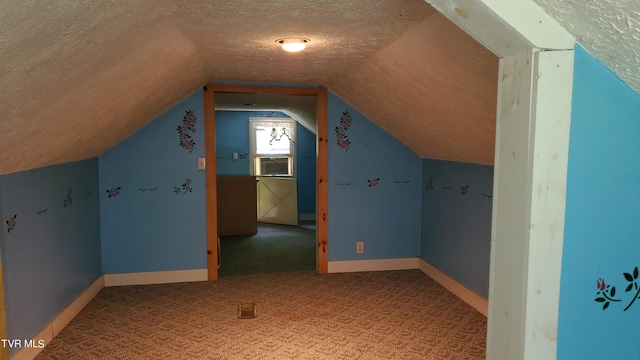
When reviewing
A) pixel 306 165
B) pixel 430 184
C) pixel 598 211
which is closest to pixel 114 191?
pixel 430 184

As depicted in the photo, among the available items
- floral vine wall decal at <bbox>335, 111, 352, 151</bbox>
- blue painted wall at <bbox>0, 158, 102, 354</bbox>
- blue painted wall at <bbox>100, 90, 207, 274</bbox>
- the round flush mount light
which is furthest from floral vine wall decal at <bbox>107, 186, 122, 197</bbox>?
the round flush mount light

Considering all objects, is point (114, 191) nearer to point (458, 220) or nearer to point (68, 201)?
point (68, 201)

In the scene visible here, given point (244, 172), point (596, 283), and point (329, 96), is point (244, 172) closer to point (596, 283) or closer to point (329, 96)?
point (329, 96)

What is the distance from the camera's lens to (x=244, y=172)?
7211 mm

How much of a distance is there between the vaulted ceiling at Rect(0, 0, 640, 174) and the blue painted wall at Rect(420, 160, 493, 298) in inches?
7.4

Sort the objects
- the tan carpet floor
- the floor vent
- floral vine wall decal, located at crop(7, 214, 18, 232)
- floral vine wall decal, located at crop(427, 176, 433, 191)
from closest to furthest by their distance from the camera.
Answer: floral vine wall decal, located at crop(7, 214, 18, 232) → the tan carpet floor → the floor vent → floral vine wall decal, located at crop(427, 176, 433, 191)

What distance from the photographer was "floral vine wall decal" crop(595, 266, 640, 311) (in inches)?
46.8

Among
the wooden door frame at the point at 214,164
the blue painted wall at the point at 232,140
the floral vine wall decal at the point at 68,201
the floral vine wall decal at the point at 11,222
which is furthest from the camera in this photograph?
the blue painted wall at the point at 232,140

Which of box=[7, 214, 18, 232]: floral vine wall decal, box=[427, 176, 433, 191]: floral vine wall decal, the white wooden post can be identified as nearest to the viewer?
the white wooden post

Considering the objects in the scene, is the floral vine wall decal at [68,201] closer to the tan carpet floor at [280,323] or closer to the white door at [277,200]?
the tan carpet floor at [280,323]

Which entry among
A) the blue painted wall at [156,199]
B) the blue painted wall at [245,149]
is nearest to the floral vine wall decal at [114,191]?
the blue painted wall at [156,199]

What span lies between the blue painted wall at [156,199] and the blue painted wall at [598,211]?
10.7ft

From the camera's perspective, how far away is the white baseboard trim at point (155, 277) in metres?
3.77

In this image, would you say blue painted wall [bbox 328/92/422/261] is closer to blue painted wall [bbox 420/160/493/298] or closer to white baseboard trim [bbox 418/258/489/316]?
blue painted wall [bbox 420/160/493/298]
